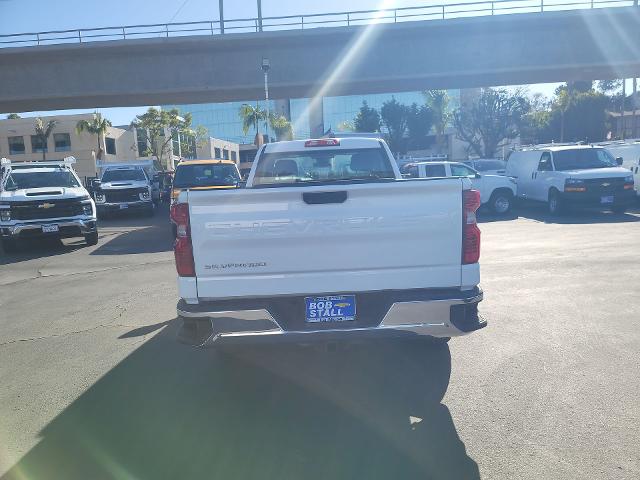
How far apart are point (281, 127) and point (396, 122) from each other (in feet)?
47.4

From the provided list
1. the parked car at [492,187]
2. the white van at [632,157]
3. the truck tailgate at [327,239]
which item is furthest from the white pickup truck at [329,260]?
the white van at [632,157]

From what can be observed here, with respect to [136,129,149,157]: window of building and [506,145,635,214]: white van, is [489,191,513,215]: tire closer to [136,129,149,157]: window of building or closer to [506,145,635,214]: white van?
[506,145,635,214]: white van

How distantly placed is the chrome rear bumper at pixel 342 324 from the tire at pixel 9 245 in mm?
10923

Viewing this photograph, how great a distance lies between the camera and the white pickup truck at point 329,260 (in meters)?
3.93

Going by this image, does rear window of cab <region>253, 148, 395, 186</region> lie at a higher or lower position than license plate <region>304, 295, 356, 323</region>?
higher

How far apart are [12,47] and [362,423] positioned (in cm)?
2629

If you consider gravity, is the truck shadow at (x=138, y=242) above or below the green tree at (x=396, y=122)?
below

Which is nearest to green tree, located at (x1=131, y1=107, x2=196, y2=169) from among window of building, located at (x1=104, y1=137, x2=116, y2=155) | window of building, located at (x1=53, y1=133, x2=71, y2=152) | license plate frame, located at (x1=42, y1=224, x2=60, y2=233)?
window of building, located at (x1=104, y1=137, x2=116, y2=155)

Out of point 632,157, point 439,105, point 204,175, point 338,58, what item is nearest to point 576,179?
point 632,157

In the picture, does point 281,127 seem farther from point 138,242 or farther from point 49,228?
point 49,228

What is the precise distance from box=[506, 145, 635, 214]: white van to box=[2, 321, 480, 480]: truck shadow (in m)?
12.1

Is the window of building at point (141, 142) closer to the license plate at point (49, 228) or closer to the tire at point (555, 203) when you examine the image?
the license plate at point (49, 228)

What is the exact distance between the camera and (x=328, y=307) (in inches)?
158

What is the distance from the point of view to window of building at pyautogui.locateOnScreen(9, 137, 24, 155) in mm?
58219
